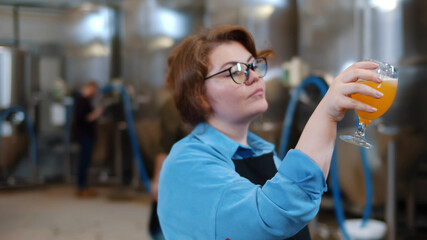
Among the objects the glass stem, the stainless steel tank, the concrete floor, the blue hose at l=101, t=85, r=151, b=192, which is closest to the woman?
the glass stem

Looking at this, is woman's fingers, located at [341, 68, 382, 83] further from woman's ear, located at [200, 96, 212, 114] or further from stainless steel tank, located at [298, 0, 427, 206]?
stainless steel tank, located at [298, 0, 427, 206]

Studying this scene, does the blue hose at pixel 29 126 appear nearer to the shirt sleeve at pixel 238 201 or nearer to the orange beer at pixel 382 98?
the shirt sleeve at pixel 238 201

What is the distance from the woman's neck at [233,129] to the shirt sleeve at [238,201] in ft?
0.31

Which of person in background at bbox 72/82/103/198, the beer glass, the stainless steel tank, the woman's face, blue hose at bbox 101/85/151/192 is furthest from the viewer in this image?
blue hose at bbox 101/85/151/192

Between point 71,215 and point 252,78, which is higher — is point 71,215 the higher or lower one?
the lower one

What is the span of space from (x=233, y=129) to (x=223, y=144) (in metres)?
0.06

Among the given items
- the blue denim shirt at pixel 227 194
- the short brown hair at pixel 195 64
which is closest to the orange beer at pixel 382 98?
the blue denim shirt at pixel 227 194

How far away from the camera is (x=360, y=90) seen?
54 cm

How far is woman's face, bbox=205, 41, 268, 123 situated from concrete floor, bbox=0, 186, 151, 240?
2.55 meters

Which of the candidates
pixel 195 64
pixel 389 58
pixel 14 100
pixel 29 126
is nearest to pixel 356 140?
pixel 195 64

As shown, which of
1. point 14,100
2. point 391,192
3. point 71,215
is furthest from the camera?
point 14,100

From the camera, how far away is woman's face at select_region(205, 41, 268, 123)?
2.48 ft

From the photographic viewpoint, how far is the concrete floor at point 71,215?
3.21m

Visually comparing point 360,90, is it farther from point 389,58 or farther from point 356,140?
point 389,58
